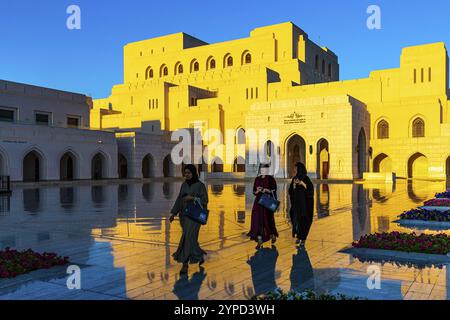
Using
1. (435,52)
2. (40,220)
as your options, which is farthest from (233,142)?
(40,220)

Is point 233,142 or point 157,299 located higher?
point 233,142

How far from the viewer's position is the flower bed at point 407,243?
21.7 feet

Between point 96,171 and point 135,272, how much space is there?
3913 cm

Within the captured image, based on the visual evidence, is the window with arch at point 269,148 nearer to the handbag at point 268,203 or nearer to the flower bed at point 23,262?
the handbag at point 268,203

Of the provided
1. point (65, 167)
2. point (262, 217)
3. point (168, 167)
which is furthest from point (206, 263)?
point (168, 167)

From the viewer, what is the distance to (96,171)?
4291cm

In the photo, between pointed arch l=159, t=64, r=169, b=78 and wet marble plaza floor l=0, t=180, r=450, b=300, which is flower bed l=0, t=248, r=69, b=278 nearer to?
wet marble plaza floor l=0, t=180, r=450, b=300

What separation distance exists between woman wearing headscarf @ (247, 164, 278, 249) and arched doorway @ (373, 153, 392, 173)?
3561 cm

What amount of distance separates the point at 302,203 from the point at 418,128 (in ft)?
117

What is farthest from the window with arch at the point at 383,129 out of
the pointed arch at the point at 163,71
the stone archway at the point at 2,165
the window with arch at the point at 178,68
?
the stone archway at the point at 2,165

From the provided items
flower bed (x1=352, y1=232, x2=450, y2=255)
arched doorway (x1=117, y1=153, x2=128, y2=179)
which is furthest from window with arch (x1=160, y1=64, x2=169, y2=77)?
flower bed (x1=352, y1=232, x2=450, y2=255)

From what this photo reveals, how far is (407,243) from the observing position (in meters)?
6.86

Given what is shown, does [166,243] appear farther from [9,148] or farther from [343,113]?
[343,113]

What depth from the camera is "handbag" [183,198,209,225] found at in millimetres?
5918
